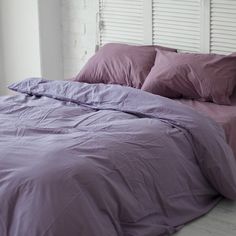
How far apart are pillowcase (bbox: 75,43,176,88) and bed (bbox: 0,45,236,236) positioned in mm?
281

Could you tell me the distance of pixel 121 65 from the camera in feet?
11.5

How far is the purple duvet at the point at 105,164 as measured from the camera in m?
1.97

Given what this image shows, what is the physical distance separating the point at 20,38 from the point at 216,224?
2.43m

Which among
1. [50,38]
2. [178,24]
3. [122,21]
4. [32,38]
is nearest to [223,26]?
[178,24]

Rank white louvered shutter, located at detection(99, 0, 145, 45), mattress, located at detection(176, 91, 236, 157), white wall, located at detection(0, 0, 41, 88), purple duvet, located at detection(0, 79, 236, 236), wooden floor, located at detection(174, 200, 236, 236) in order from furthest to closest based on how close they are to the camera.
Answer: white wall, located at detection(0, 0, 41, 88), white louvered shutter, located at detection(99, 0, 145, 45), mattress, located at detection(176, 91, 236, 157), wooden floor, located at detection(174, 200, 236, 236), purple duvet, located at detection(0, 79, 236, 236)

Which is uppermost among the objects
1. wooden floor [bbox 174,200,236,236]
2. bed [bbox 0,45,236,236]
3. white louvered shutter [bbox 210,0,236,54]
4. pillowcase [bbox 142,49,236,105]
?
white louvered shutter [bbox 210,0,236,54]

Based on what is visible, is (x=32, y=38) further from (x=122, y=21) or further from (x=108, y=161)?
(x=108, y=161)

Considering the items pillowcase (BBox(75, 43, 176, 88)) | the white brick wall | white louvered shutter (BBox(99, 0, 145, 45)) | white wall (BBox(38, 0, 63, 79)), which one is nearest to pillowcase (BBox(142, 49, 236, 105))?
pillowcase (BBox(75, 43, 176, 88))

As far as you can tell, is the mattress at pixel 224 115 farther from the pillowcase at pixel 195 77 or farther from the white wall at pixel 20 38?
Result: the white wall at pixel 20 38

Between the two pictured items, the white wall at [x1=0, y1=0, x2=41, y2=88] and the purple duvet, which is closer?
the purple duvet

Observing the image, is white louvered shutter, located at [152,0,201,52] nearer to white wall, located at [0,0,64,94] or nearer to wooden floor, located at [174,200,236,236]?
white wall, located at [0,0,64,94]

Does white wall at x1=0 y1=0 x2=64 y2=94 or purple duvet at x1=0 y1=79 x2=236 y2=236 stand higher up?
white wall at x1=0 y1=0 x2=64 y2=94

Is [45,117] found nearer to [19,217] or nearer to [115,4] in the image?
[19,217]

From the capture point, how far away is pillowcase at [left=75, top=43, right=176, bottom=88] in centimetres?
345
